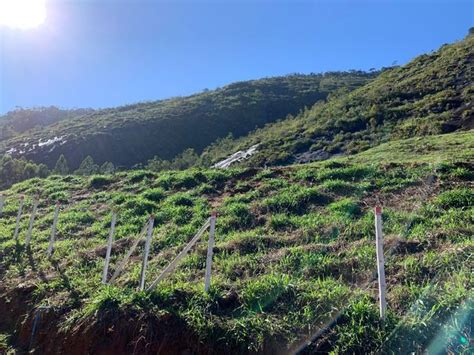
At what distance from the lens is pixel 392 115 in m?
25.8

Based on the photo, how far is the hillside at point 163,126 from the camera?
1925 inches

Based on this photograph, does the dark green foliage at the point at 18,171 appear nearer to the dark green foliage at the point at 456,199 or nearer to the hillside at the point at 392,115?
the hillside at the point at 392,115

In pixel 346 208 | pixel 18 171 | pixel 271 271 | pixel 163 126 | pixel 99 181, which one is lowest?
Result: pixel 18 171

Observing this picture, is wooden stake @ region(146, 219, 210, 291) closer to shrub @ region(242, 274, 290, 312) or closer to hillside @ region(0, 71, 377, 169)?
shrub @ region(242, 274, 290, 312)

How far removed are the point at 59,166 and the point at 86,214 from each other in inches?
1164

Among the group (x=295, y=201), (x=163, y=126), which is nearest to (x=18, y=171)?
(x=163, y=126)

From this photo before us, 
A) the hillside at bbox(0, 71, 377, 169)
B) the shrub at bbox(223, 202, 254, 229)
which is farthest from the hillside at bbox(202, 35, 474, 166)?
the hillside at bbox(0, 71, 377, 169)

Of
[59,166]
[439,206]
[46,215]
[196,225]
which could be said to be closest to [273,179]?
[196,225]

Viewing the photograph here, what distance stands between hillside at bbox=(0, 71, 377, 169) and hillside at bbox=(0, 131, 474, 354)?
38549 mm

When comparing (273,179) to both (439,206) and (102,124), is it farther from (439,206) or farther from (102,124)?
(102,124)

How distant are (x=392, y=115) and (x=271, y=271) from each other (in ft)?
73.0

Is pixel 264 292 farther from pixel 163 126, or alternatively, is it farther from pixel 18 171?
pixel 163 126

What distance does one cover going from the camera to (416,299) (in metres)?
4.14

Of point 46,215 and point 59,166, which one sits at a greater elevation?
point 46,215
